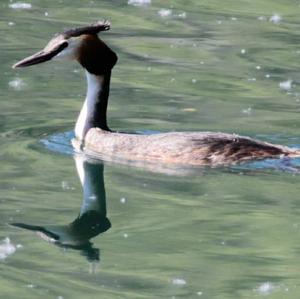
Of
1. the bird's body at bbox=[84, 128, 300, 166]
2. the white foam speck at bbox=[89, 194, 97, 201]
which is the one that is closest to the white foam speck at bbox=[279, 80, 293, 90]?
the bird's body at bbox=[84, 128, 300, 166]

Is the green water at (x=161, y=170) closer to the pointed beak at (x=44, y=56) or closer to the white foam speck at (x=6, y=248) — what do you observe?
the white foam speck at (x=6, y=248)

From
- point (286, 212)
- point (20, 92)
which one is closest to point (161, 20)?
point (20, 92)

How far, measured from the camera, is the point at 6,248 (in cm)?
796

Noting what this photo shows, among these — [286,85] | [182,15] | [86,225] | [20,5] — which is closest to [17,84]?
[286,85]

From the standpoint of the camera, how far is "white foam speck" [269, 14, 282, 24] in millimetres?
15992

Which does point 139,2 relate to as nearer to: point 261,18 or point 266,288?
point 261,18

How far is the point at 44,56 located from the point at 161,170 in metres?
1.38

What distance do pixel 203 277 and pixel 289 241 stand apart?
88 cm

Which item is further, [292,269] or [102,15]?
[102,15]

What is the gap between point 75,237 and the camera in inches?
331

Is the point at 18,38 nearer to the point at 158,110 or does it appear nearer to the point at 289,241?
the point at 158,110

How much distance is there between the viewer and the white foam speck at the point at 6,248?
784 centimetres

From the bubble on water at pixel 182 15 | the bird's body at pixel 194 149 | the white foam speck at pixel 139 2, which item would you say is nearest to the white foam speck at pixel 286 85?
the bird's body at pixel 194 149

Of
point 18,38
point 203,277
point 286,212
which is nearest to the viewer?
point 203,277
